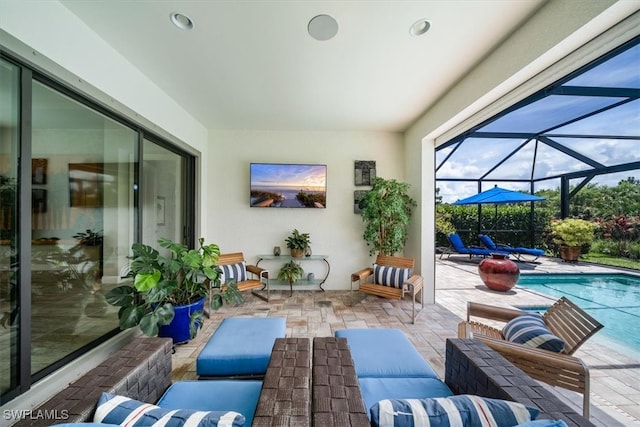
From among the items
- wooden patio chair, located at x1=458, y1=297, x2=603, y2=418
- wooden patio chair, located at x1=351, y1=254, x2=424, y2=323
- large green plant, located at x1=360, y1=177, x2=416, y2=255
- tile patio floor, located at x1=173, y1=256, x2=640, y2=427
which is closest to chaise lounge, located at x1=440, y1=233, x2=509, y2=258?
tile patio floor, located at x1=173, y1=256, x2=640, y2=427

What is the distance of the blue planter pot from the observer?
2432mm

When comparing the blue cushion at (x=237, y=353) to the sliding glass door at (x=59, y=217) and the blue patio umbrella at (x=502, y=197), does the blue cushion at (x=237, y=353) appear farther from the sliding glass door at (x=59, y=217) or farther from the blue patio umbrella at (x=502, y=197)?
the blue patio umbrella at (x=502, y=197)

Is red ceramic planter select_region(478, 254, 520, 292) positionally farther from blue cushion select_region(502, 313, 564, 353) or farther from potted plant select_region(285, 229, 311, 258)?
potted plant select_region(285, 229, 311, 258)

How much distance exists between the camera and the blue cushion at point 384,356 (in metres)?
1.47

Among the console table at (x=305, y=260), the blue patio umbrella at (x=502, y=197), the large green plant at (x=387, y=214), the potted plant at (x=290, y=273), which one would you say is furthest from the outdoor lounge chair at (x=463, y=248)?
the potted plant at (x=290, y=273)

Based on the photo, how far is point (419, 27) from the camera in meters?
1.96

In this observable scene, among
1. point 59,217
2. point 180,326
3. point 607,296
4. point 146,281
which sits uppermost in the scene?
point 59,217

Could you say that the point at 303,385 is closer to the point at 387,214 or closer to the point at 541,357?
the point at 541,357

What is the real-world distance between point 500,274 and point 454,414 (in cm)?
470

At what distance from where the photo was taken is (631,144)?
7.06 ft

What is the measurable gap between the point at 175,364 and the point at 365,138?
166 inches

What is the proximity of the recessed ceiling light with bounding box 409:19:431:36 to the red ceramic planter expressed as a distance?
438 cm

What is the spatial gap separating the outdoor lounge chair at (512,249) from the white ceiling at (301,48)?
5331 millimetres

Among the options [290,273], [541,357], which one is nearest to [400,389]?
[541,357]
